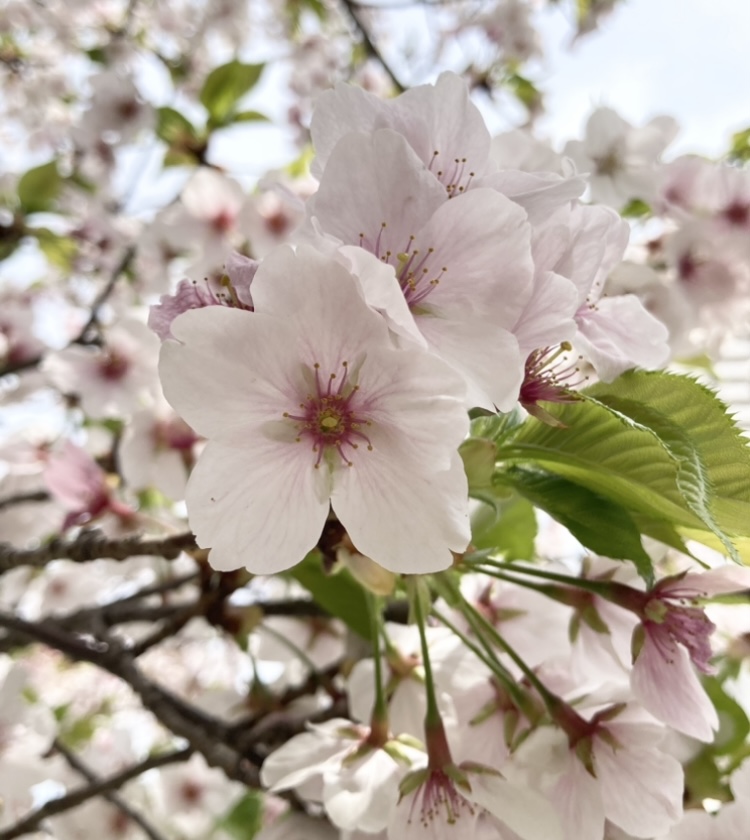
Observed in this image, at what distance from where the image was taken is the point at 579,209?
22.8 inches

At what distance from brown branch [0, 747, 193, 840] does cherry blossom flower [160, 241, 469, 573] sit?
62 centimetres

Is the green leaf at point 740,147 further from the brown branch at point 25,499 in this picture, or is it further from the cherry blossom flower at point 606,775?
the brown branch at point 25,499

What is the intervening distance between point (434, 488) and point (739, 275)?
1.33 m

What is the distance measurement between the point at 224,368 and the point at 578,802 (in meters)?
0.50

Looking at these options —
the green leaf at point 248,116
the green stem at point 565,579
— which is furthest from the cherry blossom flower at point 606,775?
the green leaf at point 248,116

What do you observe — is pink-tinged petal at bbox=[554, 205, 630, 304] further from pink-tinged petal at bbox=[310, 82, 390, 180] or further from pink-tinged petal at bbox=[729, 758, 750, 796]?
pink-tinged petal at bbox=[729, 758, 750, 796]

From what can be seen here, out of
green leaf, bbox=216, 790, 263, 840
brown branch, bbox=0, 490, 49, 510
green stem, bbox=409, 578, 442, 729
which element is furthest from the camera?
brown branch, bbox=0, 490, 49, 510

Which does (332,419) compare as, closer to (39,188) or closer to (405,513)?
(405,513)

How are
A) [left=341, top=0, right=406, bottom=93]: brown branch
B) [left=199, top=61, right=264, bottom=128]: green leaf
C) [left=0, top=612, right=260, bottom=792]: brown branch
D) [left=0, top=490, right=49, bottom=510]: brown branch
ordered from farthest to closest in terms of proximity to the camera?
[left=341, top=0, right=406, bottom=93]: brown branch, [left=199, top=61, right=264, bottom=128]: green leaf, [left=0, top=490, right=49, bottom=510]: brown branch, [left=0, top=612, right=260, bottom=792]: brown branch

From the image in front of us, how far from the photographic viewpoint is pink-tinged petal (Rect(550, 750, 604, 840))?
0.64 m

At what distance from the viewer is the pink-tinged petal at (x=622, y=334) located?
62 cm

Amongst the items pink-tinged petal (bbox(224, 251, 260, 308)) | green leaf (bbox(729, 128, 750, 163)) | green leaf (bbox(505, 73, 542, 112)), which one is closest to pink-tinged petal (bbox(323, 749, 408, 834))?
pink-tinged petal (bbox(224, 251, 260, 308))

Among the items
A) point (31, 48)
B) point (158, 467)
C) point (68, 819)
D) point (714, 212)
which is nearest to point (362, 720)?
point (158, 467)

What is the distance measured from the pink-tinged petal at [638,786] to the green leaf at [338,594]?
36cm
